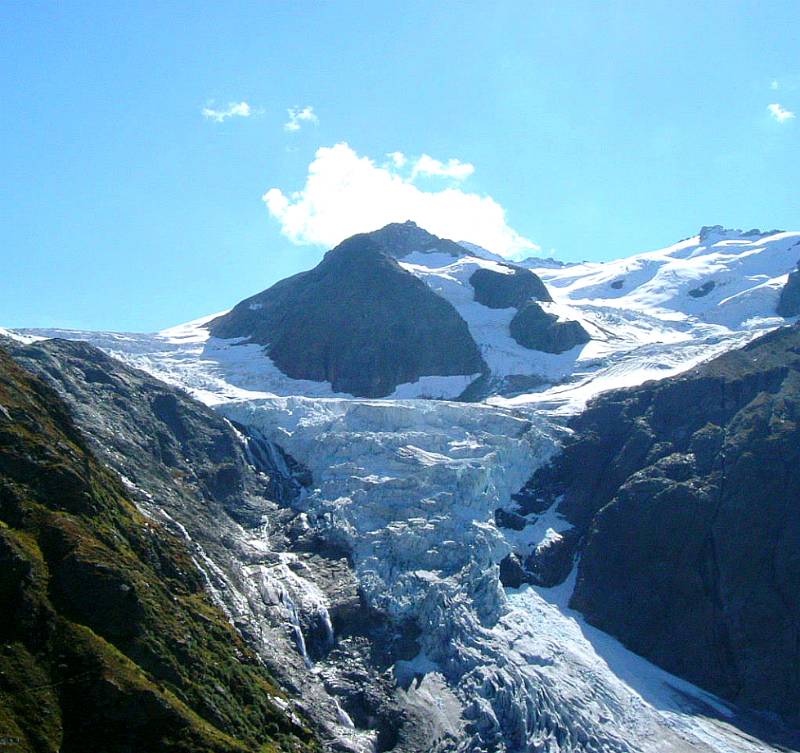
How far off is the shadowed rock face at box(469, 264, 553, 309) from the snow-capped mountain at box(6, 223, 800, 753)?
0.51m

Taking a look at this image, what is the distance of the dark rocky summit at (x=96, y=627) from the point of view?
38594 millimetres

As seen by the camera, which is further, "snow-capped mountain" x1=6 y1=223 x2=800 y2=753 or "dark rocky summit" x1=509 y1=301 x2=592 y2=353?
"dark rocky summit" x1=509 y1=301 x2=592 y2=353

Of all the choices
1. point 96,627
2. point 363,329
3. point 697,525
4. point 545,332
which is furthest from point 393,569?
point 545,332

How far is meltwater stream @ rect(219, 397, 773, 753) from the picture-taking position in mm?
64875

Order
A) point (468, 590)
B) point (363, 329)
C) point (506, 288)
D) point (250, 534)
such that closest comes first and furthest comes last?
point (468, 590) < point (250, 534) < point (363, 329) < point (506, 288)

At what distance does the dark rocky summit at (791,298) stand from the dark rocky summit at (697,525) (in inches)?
1854

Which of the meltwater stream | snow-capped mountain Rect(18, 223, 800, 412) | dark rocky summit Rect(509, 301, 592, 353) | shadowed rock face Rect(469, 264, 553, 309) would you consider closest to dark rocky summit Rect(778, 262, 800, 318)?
snow-capped mountain Rect(18, 223, 800, 412)

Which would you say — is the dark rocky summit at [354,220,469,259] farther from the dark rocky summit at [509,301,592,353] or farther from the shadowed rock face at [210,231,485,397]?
the dark rocky summit at [509,301,592,353]

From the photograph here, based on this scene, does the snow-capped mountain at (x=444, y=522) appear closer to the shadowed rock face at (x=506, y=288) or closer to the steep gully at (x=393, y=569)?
the steep gully at (x=393, y=569)

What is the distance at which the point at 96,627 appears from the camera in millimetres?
43750

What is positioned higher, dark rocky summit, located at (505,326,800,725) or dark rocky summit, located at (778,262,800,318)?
dark rocky summit, located at (778,262,800,318)

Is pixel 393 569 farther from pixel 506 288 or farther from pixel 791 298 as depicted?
pixel 791 298

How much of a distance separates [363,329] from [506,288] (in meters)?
32.5

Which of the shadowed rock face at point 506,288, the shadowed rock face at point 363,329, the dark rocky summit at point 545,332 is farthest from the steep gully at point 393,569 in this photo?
the shadowed rock face at point 506,288
